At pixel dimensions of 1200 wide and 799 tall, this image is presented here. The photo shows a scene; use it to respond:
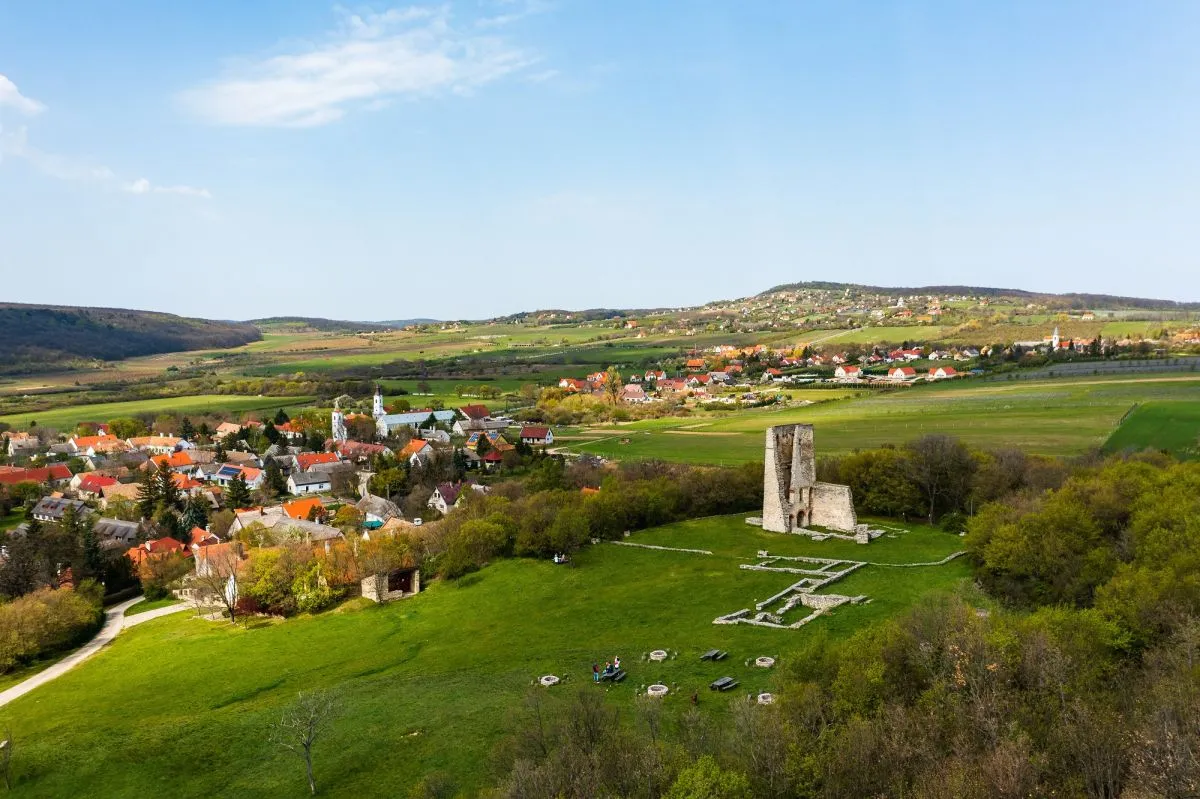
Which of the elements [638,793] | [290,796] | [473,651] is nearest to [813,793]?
[638,793]

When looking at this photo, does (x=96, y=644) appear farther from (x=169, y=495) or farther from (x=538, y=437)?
(x=538, y=437)

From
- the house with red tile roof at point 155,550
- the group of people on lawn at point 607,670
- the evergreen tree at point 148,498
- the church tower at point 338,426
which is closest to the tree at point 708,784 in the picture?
the group of people on lawn at point 607,670

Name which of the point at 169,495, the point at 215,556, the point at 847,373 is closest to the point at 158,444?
the point at 169,495

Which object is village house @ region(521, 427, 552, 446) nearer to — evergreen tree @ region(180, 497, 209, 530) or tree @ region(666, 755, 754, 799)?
evergreen tree @ region(180, 497, 209, 530)

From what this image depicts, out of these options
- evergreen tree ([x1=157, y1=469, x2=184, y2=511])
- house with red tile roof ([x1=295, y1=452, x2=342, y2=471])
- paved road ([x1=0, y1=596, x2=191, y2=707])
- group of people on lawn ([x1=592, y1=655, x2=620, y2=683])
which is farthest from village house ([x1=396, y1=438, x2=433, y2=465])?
group of people on lawn ([x1=592, y1=655, x2=620, y2=683])

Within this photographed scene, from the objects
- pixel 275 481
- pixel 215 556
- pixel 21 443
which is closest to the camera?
pixel 215 556

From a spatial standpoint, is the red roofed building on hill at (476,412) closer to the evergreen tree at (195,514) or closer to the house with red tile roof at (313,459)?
the house with red tile roof at (313,459)
